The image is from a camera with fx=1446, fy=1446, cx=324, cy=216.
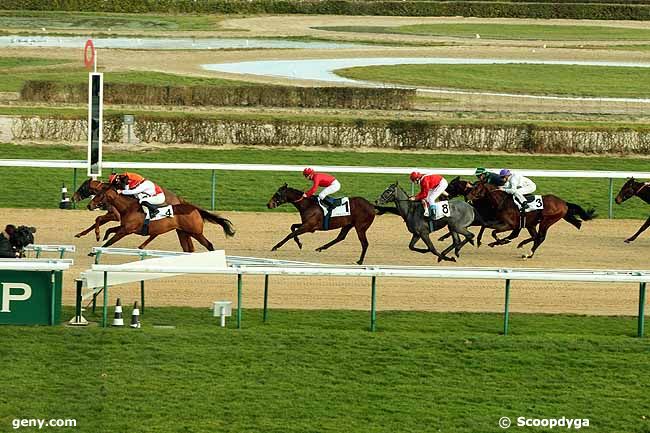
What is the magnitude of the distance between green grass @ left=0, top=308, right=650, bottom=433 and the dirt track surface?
37.5 inches

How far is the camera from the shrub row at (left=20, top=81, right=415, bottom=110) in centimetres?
2677

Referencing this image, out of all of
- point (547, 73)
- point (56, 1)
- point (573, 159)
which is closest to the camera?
point (573, 159)

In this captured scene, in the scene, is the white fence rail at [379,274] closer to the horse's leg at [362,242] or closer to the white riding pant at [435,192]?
the horse's leg at [362,242]

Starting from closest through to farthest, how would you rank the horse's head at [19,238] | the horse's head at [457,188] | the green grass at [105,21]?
the horse's head at [19,238] → the horse's head at [457,188] → the green grass at [105,21]

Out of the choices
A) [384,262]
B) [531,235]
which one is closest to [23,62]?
[531,235]

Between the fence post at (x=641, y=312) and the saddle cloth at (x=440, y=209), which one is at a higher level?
the saddle cloth at (x=440, y=209)

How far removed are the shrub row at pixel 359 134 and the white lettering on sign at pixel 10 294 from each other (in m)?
11.2

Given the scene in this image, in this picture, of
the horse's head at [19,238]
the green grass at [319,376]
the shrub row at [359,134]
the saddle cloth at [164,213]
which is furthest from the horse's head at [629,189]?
the horse's head at [19,238]

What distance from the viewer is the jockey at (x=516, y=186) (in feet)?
50.0

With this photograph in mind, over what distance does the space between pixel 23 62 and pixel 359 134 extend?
1420cm

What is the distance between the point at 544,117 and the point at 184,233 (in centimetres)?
1379

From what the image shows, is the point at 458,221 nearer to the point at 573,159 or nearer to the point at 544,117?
the point at 573,159

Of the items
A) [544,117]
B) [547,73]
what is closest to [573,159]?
[544,117]

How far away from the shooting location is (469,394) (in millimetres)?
9555
